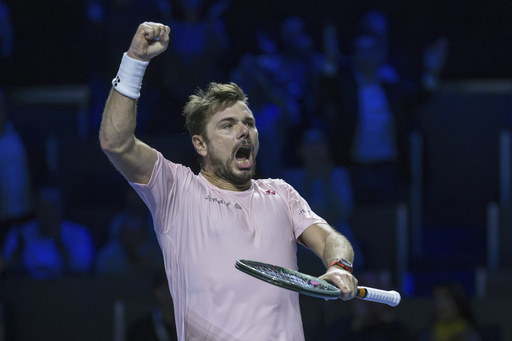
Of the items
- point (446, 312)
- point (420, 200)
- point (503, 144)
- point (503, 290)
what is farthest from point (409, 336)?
point (503, 144)

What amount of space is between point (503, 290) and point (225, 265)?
4.15 m

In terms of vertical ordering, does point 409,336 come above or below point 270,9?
below

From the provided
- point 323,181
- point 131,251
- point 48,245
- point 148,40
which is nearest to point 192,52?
point 323,181

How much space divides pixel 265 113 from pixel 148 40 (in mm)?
4096

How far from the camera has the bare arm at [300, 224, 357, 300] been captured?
3.12m

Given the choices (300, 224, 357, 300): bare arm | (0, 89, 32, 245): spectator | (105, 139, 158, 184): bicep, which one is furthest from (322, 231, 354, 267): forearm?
(0, 89, 32, 245): spectator

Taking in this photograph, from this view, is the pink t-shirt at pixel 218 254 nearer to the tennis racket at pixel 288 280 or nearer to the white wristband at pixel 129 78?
the tennis racket at pixel 288 280

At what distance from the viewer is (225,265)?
3293 mm

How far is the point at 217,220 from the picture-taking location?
3.38 meters

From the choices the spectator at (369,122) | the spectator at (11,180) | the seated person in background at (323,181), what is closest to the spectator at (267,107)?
→ the seated person in background at (323,181)

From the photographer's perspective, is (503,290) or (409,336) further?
(503,290)

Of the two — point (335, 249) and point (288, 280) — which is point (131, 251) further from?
point (288, 280)

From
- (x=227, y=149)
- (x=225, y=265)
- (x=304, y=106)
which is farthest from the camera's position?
(x=304, y=106)

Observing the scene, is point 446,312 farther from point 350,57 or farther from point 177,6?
point 177,6
